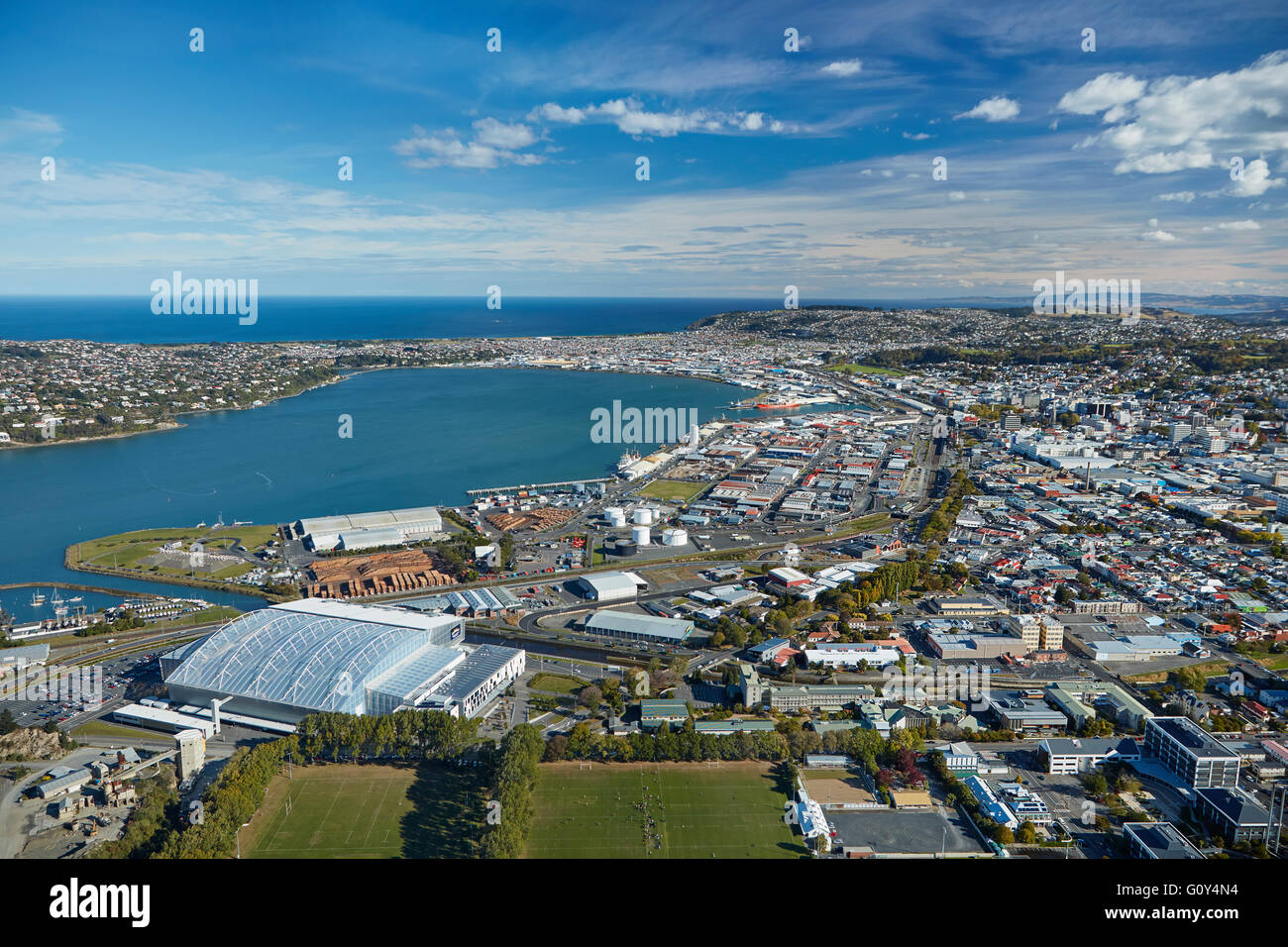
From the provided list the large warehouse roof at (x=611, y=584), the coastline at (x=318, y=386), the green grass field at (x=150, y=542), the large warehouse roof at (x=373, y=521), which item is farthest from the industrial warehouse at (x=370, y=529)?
the coastline at (x=318, y=386)

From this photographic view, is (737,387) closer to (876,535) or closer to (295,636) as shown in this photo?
(876,535)

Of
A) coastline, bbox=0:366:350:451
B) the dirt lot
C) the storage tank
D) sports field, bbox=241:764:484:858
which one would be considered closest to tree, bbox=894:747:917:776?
the dirt lot

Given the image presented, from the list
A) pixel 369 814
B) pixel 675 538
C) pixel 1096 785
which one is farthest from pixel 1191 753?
pixel 675 538

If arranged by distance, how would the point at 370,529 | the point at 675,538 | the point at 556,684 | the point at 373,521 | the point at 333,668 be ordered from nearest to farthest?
the point at 333,668 → the point at 556,684 → the point at 675,538 → the point at 370,529 → the point at 373,521

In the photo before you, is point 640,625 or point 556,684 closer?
point 556,684

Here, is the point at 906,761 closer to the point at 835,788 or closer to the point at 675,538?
the point at 835,788

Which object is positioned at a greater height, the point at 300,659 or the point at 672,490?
the point at 672,490

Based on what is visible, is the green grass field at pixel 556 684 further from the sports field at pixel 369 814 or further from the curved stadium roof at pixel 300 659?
the sports field at pixel 369 814
